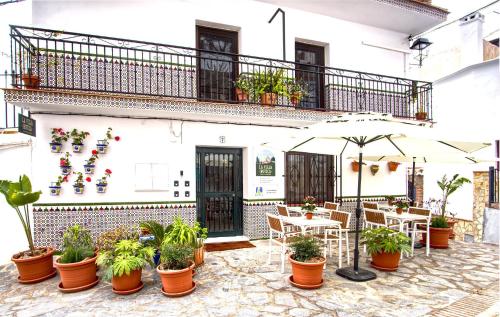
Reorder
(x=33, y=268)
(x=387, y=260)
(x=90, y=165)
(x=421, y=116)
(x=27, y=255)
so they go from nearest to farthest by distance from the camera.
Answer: (x=33, y=268), (x=27, y=255), (x=387, y=260), (x=90, y=165), (x=421, y=116)

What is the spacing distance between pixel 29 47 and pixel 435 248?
10471 millimetres

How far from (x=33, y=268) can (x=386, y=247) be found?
6306mm

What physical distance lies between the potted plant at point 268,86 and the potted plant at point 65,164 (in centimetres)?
479

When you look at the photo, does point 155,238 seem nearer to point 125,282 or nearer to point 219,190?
point 125,282

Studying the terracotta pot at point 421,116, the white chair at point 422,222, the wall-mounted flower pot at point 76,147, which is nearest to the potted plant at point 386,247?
the white chair at point 422,222

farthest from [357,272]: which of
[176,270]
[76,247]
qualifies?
[76,247]

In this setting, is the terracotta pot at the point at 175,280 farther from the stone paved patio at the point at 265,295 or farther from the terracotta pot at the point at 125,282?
the terracotta pot at the point at 125,282

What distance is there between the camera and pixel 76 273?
15.5 feet

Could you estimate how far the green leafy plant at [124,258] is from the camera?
4379 mm

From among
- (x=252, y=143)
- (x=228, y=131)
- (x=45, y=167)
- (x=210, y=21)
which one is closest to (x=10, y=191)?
(x=45, y=167)

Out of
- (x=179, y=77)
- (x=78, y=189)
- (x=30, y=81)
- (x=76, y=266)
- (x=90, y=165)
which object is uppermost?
(x=179, y=77)

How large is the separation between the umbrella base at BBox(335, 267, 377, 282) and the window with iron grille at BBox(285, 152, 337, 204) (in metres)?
3.36

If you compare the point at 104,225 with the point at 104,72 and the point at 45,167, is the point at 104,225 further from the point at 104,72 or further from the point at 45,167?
the point at 104,72

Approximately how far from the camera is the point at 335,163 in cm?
895
